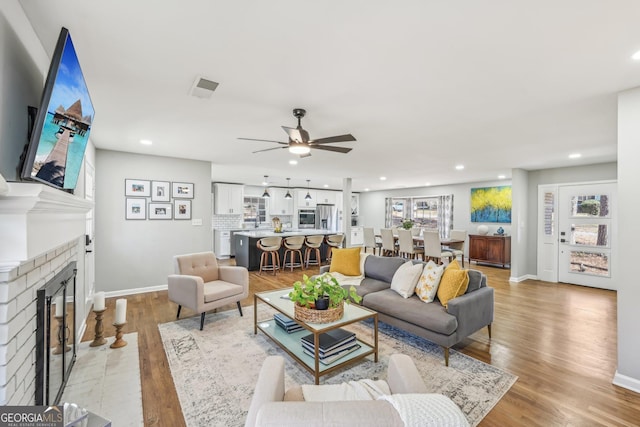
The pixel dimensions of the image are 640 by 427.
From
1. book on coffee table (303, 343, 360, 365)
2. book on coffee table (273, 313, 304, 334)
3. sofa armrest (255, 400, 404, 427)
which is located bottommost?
book on coffee table (303, 343, 360, 365)

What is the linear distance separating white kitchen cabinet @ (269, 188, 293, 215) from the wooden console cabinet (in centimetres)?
592

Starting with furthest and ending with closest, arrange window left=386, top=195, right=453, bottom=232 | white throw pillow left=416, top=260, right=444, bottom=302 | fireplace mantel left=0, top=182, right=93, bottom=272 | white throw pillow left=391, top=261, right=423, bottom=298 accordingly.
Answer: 1. window left=386, top=195, right=453, bottom=232
2. white throw pillow left=391, top=261, right=423, bottom=298
3. white throw pillow left=416, top=260, right=444, bottom=302
4. fireplace mantel left=0, top=182, right=93, bottom=272

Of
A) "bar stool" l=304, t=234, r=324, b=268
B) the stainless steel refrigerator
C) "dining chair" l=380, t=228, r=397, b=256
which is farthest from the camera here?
the stainless steel refrigerator

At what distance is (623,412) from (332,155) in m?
4.19

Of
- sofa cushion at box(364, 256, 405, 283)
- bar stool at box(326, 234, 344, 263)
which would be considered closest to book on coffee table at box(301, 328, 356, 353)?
sofa cushion at box(364, 256, 405, 283)

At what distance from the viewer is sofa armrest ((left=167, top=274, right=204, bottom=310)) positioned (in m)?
3.26

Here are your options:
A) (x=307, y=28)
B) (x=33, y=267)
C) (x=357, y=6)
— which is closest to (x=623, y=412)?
(x=357, y=6)

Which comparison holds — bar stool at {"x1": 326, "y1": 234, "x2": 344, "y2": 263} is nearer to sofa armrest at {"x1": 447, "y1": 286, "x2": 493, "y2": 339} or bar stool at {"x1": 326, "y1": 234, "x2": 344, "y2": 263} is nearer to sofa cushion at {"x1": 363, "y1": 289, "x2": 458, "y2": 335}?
sofa cushion at {"x1": 363, "y1": 289, "x2": 458, "y2": 335}

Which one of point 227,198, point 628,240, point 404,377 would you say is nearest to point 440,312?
point 404,377

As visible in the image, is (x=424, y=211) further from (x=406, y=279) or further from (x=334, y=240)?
(x=406, y=279)

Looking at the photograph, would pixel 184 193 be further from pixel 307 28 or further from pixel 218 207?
pixel 307 28

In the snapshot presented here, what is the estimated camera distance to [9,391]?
1.18m

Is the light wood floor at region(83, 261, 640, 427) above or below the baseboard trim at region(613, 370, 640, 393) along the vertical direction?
below

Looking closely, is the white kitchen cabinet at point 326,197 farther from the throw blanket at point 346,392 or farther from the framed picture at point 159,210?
the throw blanket at point 346,392
